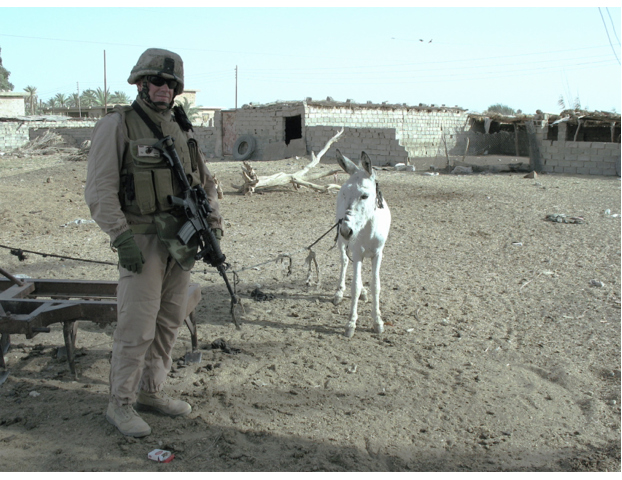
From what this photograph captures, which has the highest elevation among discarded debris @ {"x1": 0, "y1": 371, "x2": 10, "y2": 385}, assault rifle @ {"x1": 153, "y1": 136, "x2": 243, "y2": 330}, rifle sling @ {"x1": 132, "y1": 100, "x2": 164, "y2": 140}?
rifle sling @ {"x1": 132, "y1": 100, "x2": 164, "y2": 140}

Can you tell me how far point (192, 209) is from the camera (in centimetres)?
325

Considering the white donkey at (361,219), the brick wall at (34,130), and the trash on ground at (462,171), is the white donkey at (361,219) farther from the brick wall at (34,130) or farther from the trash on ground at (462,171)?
the brick wall at (34,130)

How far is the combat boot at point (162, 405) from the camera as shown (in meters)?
3.46

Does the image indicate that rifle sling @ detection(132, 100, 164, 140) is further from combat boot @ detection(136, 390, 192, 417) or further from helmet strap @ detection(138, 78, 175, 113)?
combat boot @ detection(136, 390, 192, 417)

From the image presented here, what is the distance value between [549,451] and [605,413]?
0.76m

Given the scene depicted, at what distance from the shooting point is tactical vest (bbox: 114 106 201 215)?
9.96ft

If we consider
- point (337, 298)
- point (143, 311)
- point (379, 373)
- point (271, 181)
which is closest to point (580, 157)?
point (271, 181)

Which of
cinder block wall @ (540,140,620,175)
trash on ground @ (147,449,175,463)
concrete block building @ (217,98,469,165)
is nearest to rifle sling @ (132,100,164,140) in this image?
trash on ground @ (147,449,175,463)

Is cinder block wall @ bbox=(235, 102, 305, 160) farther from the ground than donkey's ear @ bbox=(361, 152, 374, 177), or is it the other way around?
cinder block wall @ bbox=(235, 102, 305, 160)

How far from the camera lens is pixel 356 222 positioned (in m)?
4.52

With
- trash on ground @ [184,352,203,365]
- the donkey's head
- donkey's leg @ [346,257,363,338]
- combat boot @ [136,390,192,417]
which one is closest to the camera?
combat boot @ [136,390,192,417]

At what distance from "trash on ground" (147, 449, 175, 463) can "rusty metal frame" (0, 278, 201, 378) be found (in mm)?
1115

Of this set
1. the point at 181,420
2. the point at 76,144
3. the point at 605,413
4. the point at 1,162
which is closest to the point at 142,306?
the point at 181,420
